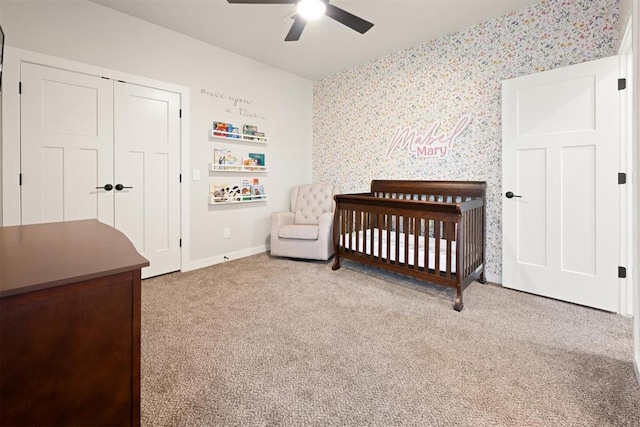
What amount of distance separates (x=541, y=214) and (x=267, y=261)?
2.73 m

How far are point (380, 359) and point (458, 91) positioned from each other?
105 inches

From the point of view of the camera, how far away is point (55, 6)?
2.35m

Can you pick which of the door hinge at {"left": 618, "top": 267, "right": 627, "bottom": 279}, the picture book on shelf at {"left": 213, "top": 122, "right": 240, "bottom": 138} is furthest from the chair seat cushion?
the door hinge at {"left": 618, "top": 267, "right": 627, "bottom": 279}

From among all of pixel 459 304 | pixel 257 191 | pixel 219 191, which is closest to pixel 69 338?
pixel 459 304

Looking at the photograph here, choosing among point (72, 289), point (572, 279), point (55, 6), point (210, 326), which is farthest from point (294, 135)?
point (72, 289)

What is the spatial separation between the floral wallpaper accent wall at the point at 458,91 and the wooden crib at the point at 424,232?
171 mm

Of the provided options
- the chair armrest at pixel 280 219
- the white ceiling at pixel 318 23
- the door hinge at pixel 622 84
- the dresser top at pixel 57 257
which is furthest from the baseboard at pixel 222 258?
the door hinge at pixel 622 84

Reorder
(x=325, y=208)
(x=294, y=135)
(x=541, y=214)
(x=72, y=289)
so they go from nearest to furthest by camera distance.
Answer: (x=72, y=289) < (x=541, y=214) < (x=325, y=208) < (x=294, y=135)

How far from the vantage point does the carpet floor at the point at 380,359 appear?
123 cm

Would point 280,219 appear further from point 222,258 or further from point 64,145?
point 64,145

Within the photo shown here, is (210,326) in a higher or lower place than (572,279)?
lower

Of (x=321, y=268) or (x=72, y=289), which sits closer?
(x=72, y=289)

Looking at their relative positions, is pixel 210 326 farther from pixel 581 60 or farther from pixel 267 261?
pixel 581 60

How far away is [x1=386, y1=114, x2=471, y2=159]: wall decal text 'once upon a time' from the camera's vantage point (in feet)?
9.89
